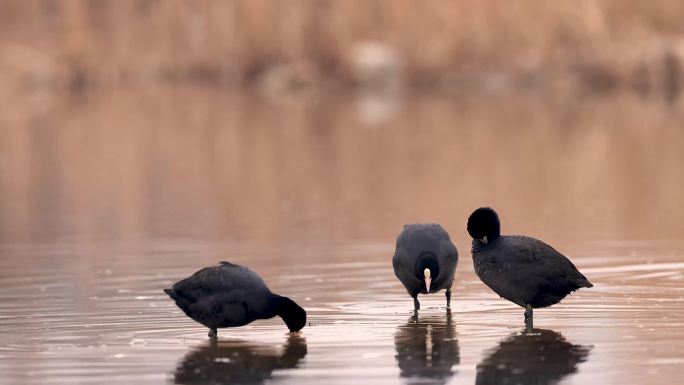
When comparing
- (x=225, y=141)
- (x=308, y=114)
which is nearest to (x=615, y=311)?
(x=225, y=141)

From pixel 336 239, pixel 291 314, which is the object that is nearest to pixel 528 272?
pixel 291 314

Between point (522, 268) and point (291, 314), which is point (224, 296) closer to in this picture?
point (291, 314)

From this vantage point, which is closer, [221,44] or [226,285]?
[226,285]

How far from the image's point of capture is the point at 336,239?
15.5 metres

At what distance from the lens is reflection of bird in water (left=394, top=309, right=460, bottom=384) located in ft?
27.9

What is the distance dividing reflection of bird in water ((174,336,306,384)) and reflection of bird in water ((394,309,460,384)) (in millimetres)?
627

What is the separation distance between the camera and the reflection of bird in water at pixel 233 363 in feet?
28.1

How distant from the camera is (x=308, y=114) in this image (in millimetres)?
39594

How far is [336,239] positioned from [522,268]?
5847 mm

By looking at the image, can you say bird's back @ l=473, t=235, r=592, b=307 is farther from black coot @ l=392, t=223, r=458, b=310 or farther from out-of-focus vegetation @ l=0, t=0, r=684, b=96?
out-of-focus vegetation @ l=0, t=0, r=684, b=96

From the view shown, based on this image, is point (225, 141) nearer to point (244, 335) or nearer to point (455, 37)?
point (455, 37)

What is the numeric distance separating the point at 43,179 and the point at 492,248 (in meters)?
15.3

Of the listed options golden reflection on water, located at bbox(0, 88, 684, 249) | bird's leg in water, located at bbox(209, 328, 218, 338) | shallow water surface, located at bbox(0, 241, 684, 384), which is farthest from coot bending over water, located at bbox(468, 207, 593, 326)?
golden reflection on water, located at bbox(0, 88, 684, 249)

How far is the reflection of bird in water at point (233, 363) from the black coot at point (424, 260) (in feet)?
3.58
